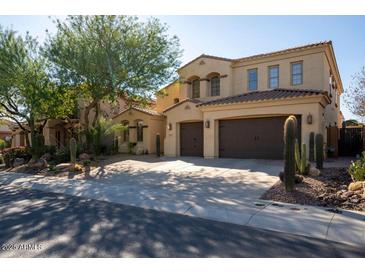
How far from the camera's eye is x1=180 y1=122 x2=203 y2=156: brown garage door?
17781 mm

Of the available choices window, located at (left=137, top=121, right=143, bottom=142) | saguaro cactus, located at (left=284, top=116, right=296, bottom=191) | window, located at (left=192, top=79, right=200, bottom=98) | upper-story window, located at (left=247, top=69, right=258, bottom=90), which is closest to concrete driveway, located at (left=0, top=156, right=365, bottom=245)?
saguaro cactus, located at (left=284, top=116, right=296, bottom=191)

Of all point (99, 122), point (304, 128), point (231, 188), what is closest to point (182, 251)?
point (231, 188)

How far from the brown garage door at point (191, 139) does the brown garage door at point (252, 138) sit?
188 centimetres

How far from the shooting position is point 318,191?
728 cm

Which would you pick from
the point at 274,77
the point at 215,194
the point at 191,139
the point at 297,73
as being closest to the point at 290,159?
the point at 215,194

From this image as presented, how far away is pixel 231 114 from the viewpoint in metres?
15.6

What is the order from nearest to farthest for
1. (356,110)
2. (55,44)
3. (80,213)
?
1. (80,213)
2. (55,44)
3. (356,110)

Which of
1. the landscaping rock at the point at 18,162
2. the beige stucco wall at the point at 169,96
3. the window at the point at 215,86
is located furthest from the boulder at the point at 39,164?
the window at the point at 215,86

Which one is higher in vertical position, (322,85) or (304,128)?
(322,85)

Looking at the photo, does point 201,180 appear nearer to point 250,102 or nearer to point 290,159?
point 290,159

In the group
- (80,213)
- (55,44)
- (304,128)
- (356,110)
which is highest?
(55,44)

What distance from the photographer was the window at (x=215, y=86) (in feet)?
62.4

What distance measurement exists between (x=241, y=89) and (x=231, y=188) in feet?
36.4

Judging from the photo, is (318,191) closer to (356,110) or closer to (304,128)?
(304,128)
